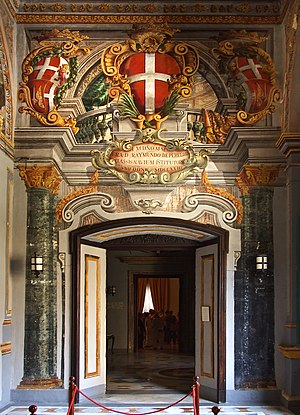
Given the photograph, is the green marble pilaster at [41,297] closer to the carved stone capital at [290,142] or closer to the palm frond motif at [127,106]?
the palm frond motif at [127,106]

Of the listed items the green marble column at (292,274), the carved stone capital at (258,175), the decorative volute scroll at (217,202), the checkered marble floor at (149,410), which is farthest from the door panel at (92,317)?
the green marble column at (292,274)

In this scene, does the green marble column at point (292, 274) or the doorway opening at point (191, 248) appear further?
the doorway opening at point (191, 248)

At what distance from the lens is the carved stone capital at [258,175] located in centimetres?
1109

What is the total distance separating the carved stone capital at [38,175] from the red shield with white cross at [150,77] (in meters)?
1.71

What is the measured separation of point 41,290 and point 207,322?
2.62 meters

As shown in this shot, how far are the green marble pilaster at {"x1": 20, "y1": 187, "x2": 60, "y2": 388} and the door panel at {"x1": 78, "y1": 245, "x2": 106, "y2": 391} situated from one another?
433mm

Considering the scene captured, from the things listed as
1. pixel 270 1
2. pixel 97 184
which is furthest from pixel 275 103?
pixel 97 184

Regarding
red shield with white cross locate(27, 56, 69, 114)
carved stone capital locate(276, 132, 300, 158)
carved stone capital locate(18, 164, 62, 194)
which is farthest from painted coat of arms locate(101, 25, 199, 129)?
carved stone capital locate(276, 132, 300, 158)

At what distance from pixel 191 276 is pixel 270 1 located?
921cm

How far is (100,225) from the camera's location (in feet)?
36.8

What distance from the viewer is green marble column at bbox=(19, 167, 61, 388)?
10984mm

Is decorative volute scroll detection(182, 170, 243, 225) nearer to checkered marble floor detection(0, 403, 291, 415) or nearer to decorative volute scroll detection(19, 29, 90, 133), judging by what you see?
decorative volute scroll detection(19, 29, 90, 133)

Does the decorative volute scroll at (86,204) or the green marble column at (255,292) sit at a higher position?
the decorative volute scroll at (86,204)

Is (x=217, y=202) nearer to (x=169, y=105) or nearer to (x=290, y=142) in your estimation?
(x=290, y=142)
